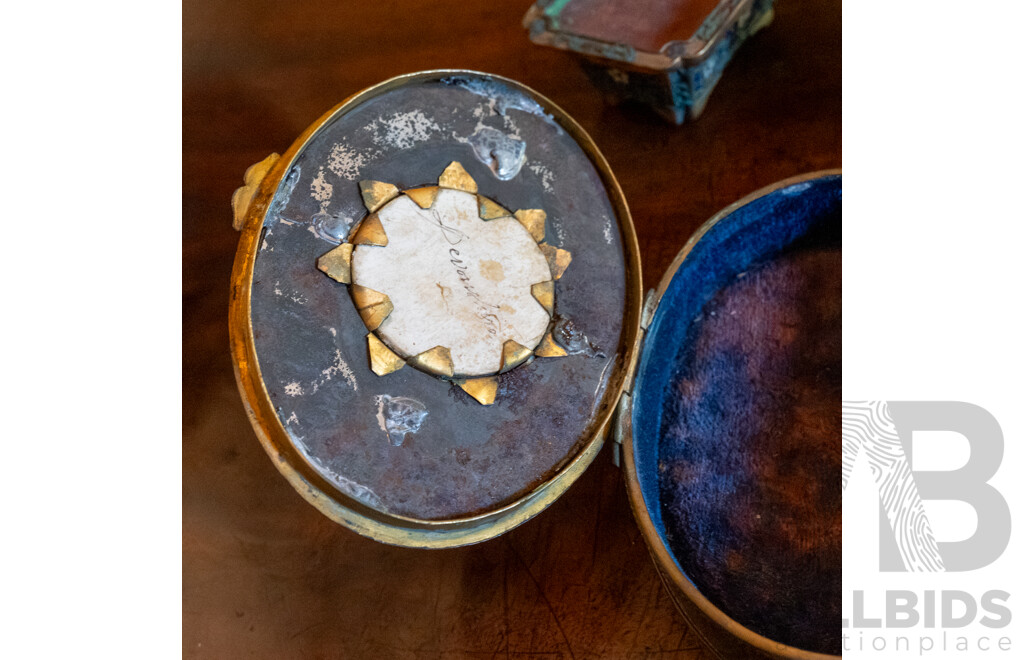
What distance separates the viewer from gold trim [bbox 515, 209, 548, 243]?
3.53 ft

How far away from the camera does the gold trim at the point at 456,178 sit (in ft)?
3.40

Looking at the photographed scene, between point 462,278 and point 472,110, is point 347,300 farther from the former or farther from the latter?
Answer: point 472,110

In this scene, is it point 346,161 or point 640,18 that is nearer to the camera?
point 346,161

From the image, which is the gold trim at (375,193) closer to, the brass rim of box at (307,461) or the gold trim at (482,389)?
the brass rim of box at (307,461)

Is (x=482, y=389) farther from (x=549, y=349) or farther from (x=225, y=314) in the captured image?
(x=225, y=314)

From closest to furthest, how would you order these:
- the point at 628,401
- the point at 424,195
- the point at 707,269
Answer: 1. the point at 424,195
2. the point at 628,401
3. the point at 707,269

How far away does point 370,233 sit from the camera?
3.22 feet

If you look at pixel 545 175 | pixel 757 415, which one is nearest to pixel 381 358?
pixel 545 175

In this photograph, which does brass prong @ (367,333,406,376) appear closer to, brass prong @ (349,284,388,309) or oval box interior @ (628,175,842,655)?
brass prong @ (349,284,388,309)

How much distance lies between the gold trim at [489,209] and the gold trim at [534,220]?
25 millimetres

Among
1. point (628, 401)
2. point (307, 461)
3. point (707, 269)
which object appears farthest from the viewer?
point (707, 269)

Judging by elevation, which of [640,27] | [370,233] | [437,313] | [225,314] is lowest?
[225,314]

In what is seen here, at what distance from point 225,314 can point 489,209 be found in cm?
48

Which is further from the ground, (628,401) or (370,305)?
(370,305)
